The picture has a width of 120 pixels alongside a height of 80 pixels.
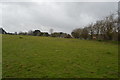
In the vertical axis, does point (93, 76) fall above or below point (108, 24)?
below

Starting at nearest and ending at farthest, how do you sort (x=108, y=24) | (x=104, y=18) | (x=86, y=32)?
(x=108, y=24), (x=104, y=18), (x=86, y=32)

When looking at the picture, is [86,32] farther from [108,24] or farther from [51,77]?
[51,77]

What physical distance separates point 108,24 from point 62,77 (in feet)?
123

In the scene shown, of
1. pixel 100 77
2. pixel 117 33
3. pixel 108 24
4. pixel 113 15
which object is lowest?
pixel 100 77

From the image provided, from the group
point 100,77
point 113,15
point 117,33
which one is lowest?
point 100,77

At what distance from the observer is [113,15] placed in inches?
1423

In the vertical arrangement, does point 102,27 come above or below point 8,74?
above

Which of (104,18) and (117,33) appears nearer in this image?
(117,33)

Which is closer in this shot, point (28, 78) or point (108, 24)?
point (28, 78)

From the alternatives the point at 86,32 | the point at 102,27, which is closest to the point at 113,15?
the point at 102,27

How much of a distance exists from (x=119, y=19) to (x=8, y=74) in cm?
3347

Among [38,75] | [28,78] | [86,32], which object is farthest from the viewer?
[86,32]

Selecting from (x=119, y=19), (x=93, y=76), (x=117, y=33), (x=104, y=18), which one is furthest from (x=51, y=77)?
(x=104, y=18)

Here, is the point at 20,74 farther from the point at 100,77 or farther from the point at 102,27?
the point at 102,27
